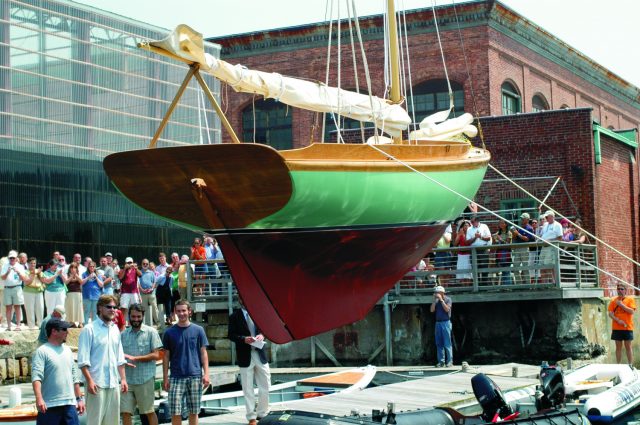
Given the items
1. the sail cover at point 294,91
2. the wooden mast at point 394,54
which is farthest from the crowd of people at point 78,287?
the wooden mast at point 394,54

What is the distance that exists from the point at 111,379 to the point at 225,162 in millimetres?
2759

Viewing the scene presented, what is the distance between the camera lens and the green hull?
12539 millimetres

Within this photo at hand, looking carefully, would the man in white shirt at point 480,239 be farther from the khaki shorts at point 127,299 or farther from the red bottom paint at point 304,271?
the red bottom paint at point 304,271

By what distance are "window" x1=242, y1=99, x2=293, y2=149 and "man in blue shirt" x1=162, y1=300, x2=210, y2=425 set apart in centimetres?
2591

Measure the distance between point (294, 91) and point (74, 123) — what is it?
82.5 feet

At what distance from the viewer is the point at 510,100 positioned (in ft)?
123

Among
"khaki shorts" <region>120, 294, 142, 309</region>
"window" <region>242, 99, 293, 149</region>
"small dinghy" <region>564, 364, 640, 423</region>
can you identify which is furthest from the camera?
"window" <region>242, 99, 293, 149</region>

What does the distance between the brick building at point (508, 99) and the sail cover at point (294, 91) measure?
36.9ft

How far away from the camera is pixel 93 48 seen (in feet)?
128

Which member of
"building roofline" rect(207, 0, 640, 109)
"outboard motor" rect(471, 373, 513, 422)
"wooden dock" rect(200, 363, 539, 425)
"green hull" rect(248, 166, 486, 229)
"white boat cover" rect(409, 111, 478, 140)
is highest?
"building roofline" rect(207, 0, 640, 109)

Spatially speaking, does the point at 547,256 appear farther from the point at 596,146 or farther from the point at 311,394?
the point at 596,146

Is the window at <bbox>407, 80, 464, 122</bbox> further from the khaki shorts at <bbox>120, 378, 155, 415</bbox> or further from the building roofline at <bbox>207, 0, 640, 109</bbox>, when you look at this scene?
the khaki shorts at <bbox>120, 378, 155, 415</bbox>

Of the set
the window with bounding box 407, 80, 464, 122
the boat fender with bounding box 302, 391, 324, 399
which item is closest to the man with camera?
the boat fender with bounding box 302, 391, 324, 399

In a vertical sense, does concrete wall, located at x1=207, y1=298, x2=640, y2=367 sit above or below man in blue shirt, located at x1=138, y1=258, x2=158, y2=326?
below
